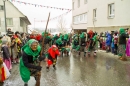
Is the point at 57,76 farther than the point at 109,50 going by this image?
No

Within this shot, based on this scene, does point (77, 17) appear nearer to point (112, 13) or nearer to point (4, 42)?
point (112, 13)

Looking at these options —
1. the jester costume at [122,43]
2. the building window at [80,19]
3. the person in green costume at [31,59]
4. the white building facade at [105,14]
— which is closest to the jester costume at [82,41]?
the jester costume at [122,43]

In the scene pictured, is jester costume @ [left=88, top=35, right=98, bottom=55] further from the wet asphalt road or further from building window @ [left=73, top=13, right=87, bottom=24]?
building window @ [left=73, top=13, right=87, bottom=24]

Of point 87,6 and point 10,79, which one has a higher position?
point 87,6

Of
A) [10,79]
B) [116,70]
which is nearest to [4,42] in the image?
[10,79]

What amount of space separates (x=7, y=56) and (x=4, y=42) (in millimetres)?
684

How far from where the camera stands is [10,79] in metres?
7.87

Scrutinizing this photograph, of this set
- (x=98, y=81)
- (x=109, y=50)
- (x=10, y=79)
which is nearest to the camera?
(x=98, y=81)

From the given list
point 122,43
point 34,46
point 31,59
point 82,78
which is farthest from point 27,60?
point 122,43

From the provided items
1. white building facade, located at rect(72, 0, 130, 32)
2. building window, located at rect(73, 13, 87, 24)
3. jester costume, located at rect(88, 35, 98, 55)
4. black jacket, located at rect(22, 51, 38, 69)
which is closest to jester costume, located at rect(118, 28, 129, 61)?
jester costume, located at rect(88, 35, 98, 55)

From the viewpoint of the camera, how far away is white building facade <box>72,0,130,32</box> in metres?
16.8

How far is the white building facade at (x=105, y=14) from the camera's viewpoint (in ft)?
55.0

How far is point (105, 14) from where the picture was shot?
20.3m

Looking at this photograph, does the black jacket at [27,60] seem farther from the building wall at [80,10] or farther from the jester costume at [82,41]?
the building wall at [80,10]
